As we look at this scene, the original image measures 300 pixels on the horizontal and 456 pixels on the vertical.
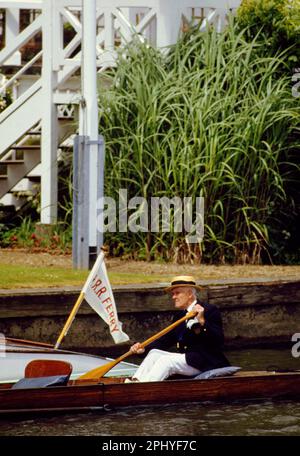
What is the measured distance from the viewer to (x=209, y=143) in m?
20.8

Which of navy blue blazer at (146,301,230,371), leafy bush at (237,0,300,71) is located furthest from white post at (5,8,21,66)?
navy blue blazer at (146,301,230,371)

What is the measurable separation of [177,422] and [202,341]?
79 cm

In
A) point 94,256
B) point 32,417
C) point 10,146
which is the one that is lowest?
point 32,417

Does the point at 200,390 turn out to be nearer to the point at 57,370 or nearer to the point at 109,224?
the point at 57,370

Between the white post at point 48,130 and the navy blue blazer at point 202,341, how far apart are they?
649 cm

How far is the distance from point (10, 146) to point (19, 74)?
117cm

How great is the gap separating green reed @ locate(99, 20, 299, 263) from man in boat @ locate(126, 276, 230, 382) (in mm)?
4995

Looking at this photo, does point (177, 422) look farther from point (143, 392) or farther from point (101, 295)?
point (101, 295)

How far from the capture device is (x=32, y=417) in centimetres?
1520

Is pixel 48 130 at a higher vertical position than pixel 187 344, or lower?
higher

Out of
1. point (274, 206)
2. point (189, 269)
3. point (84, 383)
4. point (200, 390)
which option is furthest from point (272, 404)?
point (274, 206)

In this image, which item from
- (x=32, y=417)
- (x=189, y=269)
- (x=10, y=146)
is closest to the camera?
(x=32, y=417)

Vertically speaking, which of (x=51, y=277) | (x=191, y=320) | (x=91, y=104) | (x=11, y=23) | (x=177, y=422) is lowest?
(x=177, y=422)

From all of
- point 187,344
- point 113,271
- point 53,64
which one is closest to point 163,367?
point 187,344
